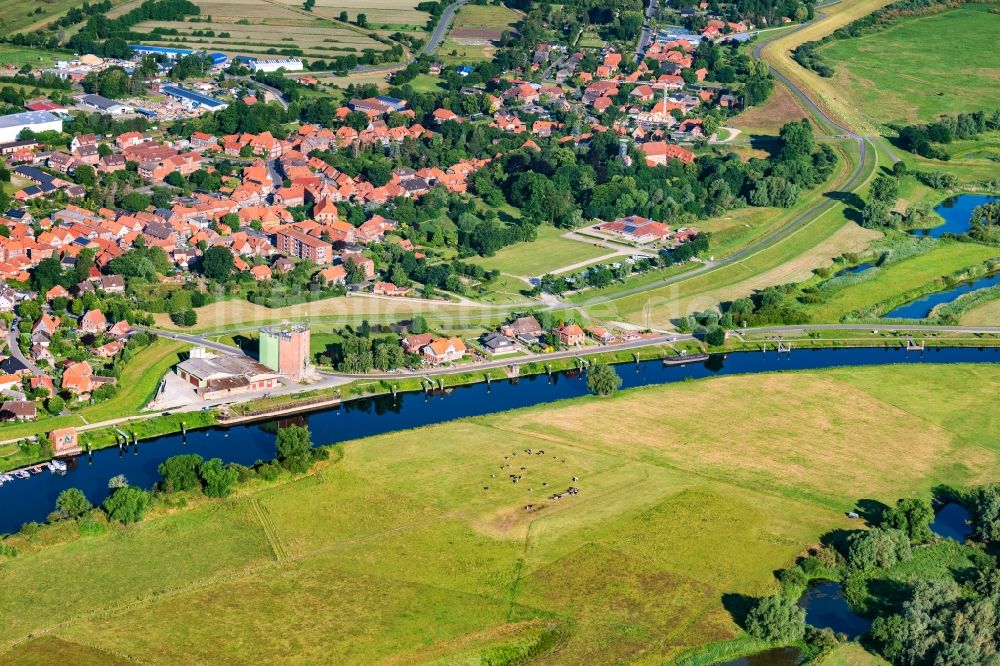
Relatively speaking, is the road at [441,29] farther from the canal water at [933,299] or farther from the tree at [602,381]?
the tree at [602,381]

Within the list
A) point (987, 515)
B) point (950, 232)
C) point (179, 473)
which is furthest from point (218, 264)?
point (950, 232)

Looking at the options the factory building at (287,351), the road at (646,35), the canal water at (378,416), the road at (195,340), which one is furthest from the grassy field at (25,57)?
the canal water at (378,416)

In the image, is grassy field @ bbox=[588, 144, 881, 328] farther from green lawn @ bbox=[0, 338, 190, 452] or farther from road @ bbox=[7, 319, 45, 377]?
road @ bbox=[7, 319, 45, 377]

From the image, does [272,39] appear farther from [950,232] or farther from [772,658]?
[772,658]

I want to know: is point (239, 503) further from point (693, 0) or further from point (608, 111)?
point (693, 0)

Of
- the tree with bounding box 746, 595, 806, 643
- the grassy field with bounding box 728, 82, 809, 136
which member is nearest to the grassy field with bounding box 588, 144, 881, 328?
the grassy field with bounding box 728, 82, 809, 136
